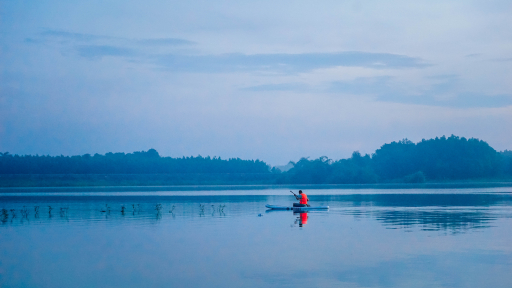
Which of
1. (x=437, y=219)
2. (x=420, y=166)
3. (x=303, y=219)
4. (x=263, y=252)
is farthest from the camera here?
(x=420, y=166)

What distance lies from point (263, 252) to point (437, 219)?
1339 cm

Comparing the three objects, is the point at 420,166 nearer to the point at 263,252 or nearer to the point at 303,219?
the point at 303,219

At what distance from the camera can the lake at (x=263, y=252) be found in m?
14.4

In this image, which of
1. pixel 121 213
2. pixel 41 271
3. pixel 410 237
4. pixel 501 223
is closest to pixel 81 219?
pixel 121 213

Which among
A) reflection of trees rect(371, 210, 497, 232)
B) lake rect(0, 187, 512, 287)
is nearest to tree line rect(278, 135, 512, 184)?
reflection of trees rect(371, 210, 497, 232)

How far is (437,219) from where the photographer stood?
2872 cm

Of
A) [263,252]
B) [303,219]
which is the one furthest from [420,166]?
[263,252]

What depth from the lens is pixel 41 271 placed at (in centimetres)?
1619

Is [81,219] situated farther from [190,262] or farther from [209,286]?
[209,286]

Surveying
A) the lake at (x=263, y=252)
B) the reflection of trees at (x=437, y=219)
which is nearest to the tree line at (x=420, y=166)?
the reflection of trees at (x=437, y=219)

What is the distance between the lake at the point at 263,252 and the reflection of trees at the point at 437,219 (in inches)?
1.9

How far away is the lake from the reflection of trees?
48mm

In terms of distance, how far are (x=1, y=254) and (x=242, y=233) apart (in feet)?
31.1

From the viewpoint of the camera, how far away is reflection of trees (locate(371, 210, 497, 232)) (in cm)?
2521
